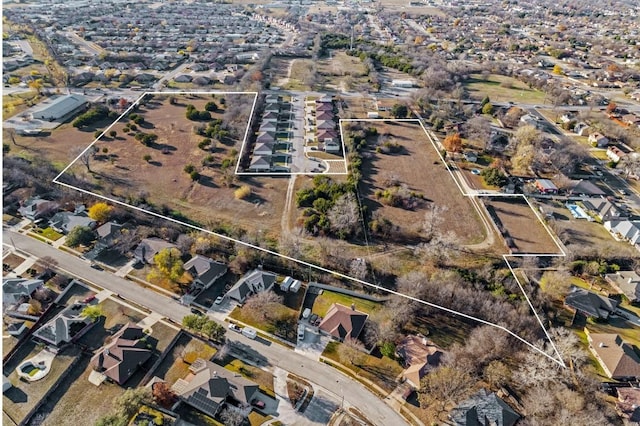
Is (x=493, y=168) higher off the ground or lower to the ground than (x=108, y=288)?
higher

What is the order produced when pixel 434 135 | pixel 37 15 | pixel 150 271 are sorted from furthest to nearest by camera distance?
pixel 37 15 → pixel 434 135 → pixel 150 271

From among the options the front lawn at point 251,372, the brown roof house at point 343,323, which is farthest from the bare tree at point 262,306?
the brown roof house at point 343,323

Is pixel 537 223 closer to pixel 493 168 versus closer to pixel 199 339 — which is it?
pixel 493 168

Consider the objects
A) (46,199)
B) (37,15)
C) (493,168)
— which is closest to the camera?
(46,199)

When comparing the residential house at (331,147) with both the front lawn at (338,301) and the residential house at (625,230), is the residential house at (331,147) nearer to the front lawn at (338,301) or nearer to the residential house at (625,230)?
the front lawn at (338,301)

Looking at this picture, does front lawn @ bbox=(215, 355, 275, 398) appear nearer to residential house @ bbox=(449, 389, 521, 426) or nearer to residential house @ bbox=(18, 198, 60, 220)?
residential house @ bbox=(449, 389, 521, 426)

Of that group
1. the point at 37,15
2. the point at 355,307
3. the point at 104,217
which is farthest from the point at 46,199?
the point at 37,15

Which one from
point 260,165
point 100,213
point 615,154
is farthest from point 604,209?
point 100,213

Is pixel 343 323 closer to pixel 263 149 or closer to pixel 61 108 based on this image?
pixel 263 149
